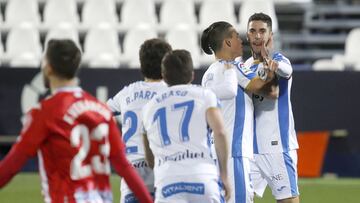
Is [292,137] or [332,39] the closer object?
[292,137]

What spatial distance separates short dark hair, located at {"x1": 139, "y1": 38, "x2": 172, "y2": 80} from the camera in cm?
668

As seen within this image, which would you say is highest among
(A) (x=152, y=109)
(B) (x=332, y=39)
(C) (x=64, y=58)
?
(C) (x=64, y=58)

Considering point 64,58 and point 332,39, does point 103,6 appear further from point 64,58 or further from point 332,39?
point 64,58

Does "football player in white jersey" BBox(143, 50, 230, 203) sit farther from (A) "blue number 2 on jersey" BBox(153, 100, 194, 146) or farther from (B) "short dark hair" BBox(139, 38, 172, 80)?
(B) "short dark hair" BBox(139, 38, 172, 80)

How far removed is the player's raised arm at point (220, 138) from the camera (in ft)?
19.2

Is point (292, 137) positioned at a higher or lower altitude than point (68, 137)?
lower

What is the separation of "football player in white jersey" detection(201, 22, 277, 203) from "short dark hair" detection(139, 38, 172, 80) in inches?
22.8

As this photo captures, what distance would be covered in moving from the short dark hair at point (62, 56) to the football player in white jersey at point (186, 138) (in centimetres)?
93

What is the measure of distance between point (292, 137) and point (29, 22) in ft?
29.5

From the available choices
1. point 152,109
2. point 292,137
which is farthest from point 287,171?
point 152,109

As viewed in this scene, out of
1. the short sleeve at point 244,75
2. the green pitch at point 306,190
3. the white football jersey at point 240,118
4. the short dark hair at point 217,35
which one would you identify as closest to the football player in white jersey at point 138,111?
the short dark hair at point 217,35

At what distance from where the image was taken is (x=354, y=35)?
1691 cm

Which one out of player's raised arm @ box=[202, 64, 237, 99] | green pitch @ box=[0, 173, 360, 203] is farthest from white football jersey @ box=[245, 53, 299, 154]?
green pitch @ box=[0, 173, 360, 203]

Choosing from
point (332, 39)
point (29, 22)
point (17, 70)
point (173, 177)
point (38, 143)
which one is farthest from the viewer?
point (332, 39)
